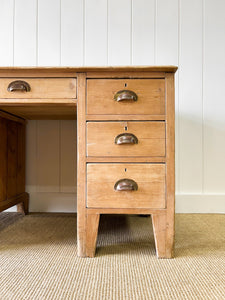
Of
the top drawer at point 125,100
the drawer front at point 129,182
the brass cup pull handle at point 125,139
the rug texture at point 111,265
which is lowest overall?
the rug texture at point 111,265

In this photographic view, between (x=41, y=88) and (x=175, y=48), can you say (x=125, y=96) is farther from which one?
(x=175, y=48)

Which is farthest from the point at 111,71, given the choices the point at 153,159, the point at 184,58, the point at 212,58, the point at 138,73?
the point at 212,58

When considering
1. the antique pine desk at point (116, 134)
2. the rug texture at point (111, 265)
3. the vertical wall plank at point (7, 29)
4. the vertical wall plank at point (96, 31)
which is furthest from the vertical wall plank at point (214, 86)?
the vertical wall plank at point (7, 29)

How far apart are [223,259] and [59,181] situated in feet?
3.75

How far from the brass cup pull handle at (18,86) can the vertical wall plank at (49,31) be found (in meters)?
0.78

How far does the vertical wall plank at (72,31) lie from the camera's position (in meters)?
1.66

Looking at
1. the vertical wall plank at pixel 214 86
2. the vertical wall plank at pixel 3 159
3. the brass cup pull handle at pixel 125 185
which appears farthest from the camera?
the vertical wall plank at pixel 214 86

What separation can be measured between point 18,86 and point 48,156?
31.7 inches

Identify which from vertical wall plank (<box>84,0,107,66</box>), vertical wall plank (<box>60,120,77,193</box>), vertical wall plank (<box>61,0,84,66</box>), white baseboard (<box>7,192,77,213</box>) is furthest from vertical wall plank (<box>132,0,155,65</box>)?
white baseboard (<box>7,192,77,213</box>)

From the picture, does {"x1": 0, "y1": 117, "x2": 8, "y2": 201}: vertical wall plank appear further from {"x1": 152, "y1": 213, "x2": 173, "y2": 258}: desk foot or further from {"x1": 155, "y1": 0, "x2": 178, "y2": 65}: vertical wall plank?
{"x1": 155, "y1": 0, "x2": 178, "y2": 65}: vertical wall plank

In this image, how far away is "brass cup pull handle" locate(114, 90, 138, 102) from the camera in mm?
937

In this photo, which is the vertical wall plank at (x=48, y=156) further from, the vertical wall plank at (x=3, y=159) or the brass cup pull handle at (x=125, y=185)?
the brass cup pull handle at (x=125, y=185)

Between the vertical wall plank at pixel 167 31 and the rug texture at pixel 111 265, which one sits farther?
the vertical wall plank at pixel 167 31

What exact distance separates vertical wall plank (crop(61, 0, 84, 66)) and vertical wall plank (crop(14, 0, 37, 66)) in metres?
0.21
